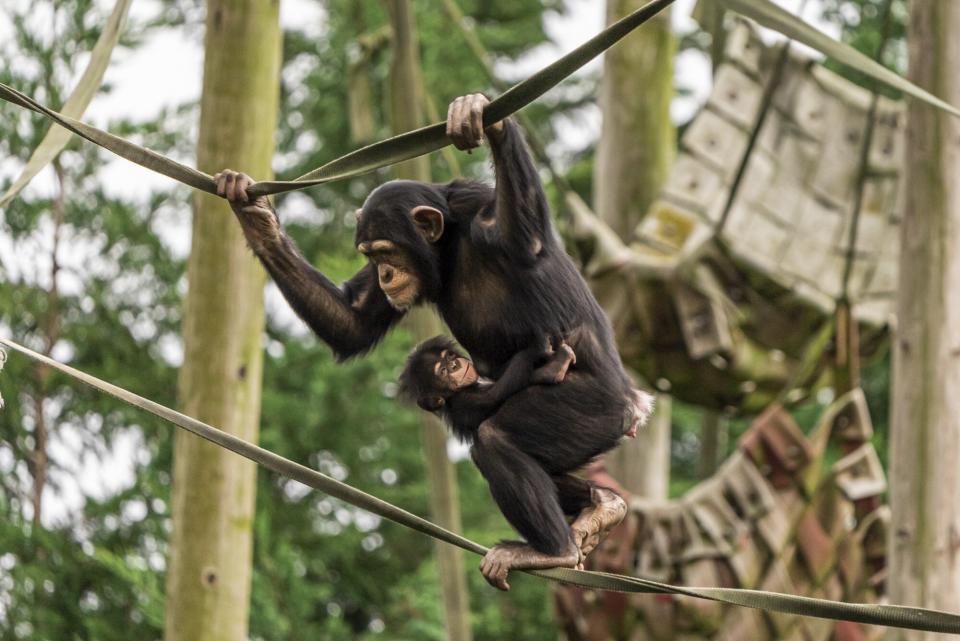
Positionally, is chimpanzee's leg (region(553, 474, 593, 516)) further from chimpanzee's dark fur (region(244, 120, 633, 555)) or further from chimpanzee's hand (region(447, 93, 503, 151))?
chimpanzee's hand (region(447, 93, 503, 151))

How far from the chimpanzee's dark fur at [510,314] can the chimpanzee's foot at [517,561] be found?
3 centimetres

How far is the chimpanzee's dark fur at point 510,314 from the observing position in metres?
3.35

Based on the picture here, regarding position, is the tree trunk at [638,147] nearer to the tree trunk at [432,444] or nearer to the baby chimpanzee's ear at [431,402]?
the tree trunk at [432,444]

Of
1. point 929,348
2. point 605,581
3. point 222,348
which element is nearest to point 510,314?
point 605,581

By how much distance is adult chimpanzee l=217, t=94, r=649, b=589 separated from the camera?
334 centimetres

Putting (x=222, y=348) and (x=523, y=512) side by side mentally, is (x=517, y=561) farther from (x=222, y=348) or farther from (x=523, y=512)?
(x=222, y=348)

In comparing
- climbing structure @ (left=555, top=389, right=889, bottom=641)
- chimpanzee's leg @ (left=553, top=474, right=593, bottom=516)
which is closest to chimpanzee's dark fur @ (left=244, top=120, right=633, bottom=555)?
chimpanzee's leg @ (left=553, top=474, right=593, bottom=516)

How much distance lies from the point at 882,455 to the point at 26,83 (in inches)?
273

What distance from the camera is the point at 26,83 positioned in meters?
7.39

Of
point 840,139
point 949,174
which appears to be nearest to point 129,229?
point 840,139

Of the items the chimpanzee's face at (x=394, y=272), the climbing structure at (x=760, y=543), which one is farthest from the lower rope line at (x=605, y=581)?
the climbing structure at (x=760, y=543)

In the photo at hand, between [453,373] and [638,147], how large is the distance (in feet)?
12.8

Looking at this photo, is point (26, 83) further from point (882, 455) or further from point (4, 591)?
point (882, 455)

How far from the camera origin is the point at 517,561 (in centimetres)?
332
